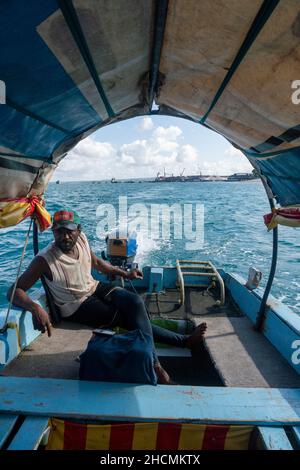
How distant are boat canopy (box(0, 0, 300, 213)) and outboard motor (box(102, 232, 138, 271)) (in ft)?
8.69

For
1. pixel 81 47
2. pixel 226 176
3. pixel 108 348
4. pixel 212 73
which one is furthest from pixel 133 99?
pixel 226 176

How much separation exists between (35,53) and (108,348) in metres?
2.23

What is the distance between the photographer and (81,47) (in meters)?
1.65

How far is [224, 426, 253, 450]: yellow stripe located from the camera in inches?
82.2

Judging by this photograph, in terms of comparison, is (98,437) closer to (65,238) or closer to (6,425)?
(6,425)

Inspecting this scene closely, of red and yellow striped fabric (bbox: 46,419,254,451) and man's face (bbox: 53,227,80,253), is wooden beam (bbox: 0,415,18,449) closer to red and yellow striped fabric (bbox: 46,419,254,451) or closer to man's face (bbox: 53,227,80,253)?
red and yellow striped fabric (bbox: 46,419,254,451)

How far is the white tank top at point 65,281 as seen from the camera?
311 centimetres

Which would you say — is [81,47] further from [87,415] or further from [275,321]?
[275,321]

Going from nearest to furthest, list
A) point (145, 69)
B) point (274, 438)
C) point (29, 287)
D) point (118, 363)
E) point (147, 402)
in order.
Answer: point (274, 438) < point (147, 402) < point (145, 69) < point (118, 363) < point (29, 287)

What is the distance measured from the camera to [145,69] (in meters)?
2.36

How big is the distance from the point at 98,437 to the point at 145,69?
299 cm

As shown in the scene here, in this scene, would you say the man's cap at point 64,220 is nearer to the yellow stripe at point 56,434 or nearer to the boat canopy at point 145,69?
the boat canopy at point 145,69

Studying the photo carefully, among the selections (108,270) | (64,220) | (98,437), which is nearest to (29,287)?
(64,220)

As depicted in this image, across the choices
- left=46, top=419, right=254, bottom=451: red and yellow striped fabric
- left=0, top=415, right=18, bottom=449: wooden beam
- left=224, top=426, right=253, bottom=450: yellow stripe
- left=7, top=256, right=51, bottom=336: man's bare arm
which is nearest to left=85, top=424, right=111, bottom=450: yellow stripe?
left=46, top=419, right=254, bottom=451: red and yellow striped fabric
